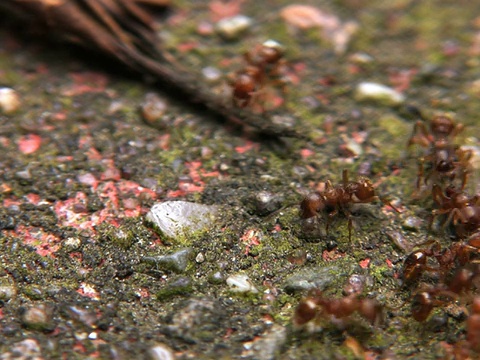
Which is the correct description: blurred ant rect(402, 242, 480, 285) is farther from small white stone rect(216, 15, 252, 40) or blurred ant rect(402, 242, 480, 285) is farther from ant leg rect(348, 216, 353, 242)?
small white stone rect(216, 15, 252, 40)

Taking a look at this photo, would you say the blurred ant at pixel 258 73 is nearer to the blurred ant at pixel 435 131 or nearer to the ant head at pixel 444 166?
the blurred ant at pixel 435 131

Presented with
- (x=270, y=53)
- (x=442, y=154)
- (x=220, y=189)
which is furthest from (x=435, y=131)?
(x=220, y=189)

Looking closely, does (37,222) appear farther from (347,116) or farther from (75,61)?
(347,116)

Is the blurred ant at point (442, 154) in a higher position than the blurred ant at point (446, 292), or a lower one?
higher

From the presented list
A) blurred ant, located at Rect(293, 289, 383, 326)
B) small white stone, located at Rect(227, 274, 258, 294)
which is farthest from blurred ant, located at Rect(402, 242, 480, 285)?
small white stone, located at Rect(227, 274, 258, 294)

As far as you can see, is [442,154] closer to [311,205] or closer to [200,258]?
[311,205]

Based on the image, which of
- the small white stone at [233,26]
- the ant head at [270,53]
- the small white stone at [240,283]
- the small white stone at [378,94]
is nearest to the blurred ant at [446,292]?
the small white stone at [240,283]
